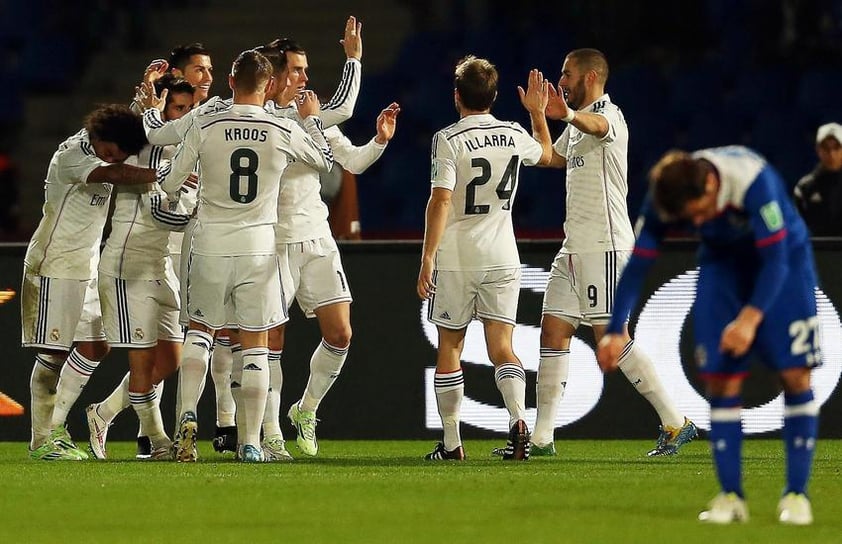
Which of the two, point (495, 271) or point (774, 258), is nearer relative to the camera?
point (774, 258)

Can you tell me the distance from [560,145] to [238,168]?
1.98 meters

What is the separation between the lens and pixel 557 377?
27.2 ft

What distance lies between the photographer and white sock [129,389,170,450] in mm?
8070

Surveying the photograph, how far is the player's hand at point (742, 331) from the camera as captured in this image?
5027 millimetres

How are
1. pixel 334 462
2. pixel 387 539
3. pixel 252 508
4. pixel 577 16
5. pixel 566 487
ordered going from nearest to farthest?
pixel 387 539 → pixel 252 508 → pixel 566 487 → pixel 334 462 → pixel 577 16

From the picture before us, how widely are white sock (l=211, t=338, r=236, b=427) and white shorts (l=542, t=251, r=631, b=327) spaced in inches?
67.4

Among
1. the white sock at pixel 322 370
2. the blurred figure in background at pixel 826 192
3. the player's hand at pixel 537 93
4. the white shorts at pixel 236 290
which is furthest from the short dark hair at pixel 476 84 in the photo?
the blurred figure in background at pixel 826 192

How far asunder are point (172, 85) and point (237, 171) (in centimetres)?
127

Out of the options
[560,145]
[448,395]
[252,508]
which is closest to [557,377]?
[448,395]

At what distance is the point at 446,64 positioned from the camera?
1559cm

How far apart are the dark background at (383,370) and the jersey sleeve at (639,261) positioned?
3.94 meters

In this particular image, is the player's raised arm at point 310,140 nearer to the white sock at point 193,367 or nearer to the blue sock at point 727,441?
the white sock at point 193,367

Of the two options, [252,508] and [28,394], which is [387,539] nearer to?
[252,508]

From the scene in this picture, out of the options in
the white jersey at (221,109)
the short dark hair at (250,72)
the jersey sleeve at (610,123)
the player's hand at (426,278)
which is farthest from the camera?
the jersey sleeve at (610,123)
